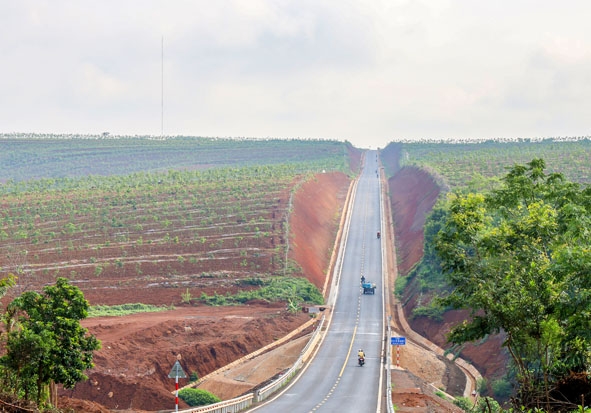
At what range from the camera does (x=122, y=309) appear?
64875mm

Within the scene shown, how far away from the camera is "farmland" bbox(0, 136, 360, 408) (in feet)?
169

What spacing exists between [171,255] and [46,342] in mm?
51222

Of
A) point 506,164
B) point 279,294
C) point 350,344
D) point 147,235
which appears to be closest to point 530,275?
point 350,344

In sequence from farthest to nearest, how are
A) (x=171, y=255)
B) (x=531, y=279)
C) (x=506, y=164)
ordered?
1. (x=506, y=164)
2. (x=171, y=255)
3. (x=531, y=279)

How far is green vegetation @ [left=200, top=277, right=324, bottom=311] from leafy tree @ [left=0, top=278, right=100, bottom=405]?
40.4m

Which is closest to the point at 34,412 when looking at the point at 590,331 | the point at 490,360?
the point at 590,331

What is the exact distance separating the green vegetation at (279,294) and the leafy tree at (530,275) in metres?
42.5

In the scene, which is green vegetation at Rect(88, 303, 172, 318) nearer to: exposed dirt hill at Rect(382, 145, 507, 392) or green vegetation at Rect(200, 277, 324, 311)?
green vegetation at Rect(200, 277, 324, 311)

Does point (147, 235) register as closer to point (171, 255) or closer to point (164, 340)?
point (171, 255)

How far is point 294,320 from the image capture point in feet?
213

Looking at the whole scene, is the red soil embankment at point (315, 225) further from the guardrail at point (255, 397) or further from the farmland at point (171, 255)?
the guardrail at point (255, 397)

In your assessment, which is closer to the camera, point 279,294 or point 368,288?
point 279,294

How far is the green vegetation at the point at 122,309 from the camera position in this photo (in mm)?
61812

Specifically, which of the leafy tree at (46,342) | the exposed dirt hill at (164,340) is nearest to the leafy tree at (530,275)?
the leafy tree at (46,342)
